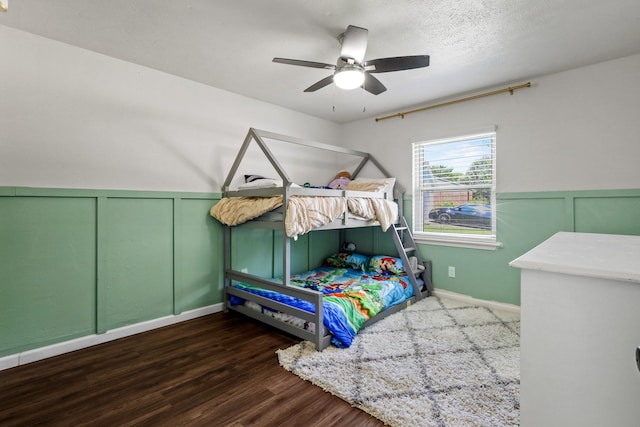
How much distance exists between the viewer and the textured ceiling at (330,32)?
1.86 meters

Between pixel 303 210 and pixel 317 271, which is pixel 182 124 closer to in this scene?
pixel 303 210

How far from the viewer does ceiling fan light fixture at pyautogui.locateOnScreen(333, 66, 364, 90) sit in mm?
2076

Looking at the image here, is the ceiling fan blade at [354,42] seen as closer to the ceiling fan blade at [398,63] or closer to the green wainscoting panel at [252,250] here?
the ceiling fan blade at [398,63]

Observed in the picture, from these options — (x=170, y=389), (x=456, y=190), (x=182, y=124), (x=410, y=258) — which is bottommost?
(x=170, y=389)

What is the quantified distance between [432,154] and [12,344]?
13.5ft

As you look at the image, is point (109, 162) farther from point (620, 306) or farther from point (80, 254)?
point (620, 306)

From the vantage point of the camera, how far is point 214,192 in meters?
3.14

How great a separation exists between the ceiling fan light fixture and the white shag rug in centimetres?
195

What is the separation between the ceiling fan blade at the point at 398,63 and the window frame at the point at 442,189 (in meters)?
1.61

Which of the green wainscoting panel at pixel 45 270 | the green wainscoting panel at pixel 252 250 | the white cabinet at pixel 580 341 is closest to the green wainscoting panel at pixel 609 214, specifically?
the white cabinet at pixel 580 341

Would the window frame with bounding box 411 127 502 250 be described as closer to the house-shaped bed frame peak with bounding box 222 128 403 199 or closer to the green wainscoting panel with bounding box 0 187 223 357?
the house-shaped bed frame peak with bounding box 222 128 403 199

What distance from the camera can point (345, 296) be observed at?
271 centimetres

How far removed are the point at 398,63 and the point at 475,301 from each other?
259 cm

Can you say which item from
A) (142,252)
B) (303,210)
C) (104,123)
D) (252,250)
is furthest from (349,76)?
(142,252)
